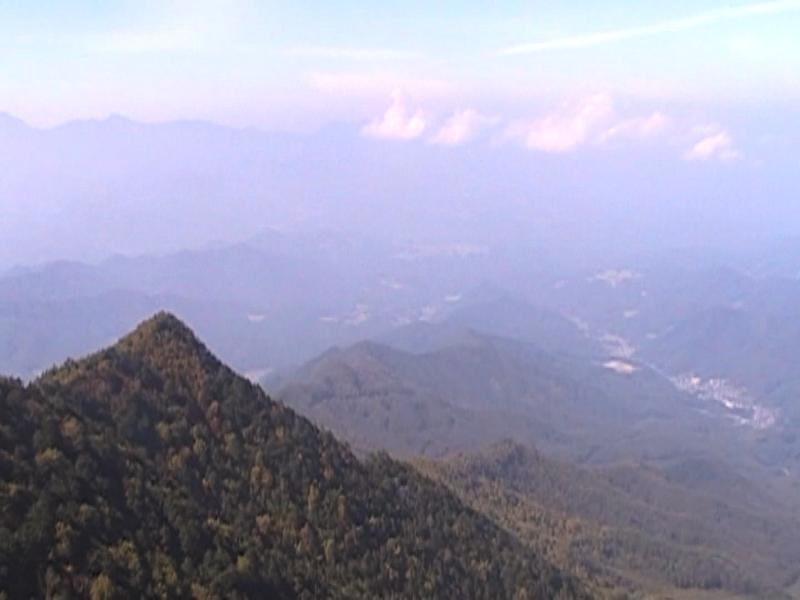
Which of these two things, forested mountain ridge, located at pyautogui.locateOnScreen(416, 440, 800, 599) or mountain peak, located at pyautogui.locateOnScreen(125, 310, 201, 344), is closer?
mountain peak, located at pyautogui.locateOnScreen(125, 310, 201, 344)

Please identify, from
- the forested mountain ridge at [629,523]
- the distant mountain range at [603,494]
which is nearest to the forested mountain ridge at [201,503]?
the forested mountain ridge at [629,523]

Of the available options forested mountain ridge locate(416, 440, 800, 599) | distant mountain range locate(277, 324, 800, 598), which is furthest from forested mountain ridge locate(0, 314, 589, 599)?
distant mountain range locate(277, 324, 800, 598)

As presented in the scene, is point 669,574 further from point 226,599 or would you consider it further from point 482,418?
point 482,418

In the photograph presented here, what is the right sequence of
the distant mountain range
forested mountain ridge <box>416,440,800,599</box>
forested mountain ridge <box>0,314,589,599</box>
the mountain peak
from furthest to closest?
the distant mountain range, forested mountain ridge <box>416,440,800,599</box>, the mountain peak, forested mountain ridge <box>0,314,589,599</box>

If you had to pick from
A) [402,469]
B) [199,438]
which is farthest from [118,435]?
[402,469]

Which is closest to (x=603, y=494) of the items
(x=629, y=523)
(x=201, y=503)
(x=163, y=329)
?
(x=629, y=523)

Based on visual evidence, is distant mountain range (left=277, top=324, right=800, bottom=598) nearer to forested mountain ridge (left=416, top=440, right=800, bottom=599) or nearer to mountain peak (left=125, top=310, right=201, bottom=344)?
forested mountain ridge (left=416, top=440, right=800, bottom=599)

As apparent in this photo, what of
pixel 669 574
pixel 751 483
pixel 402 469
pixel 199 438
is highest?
pixel 199 438

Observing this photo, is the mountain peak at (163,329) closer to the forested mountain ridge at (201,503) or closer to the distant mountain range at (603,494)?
the forested mountain ridge at (201,503)
